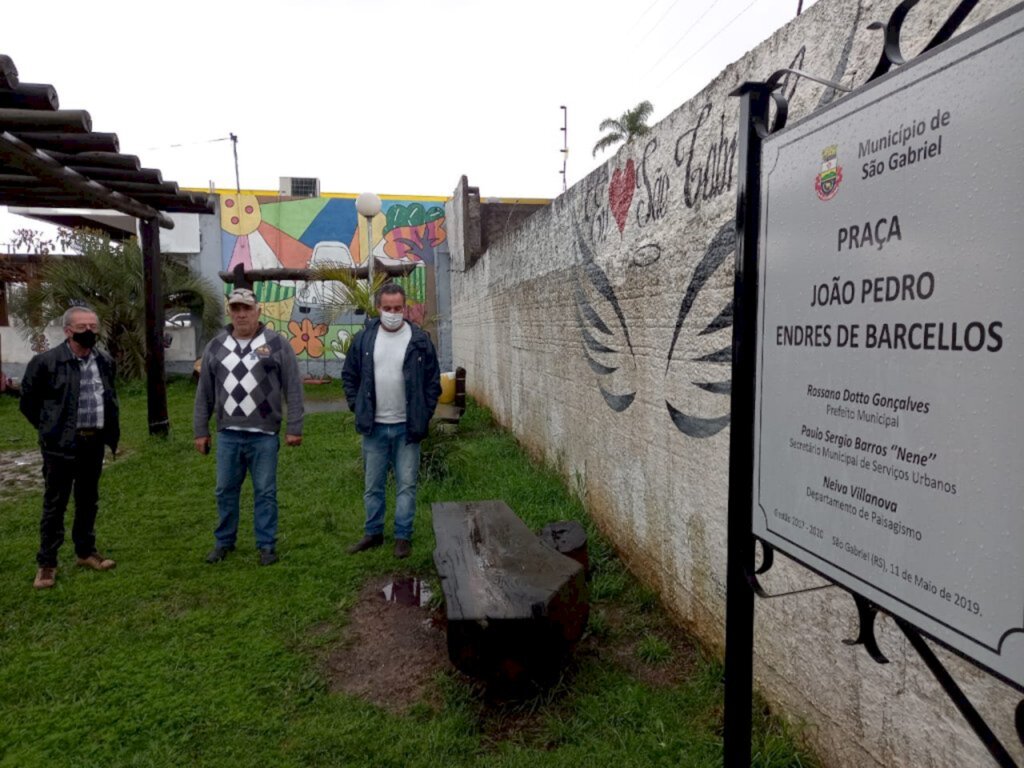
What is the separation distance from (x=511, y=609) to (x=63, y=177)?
17.8ft

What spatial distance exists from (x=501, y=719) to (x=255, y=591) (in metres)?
2.05

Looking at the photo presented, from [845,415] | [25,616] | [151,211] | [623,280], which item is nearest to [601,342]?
[623,280]

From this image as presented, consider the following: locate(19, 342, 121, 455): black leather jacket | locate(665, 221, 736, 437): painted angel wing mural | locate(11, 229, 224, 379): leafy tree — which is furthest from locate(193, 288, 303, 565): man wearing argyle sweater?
locate(11, 229, 224, 379): leafy tree

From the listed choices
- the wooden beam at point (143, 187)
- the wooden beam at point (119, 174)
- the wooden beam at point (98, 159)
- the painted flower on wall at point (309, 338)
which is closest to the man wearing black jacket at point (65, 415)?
the wooden beam at point (98, 159)

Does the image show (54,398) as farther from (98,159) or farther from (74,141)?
(98,159)

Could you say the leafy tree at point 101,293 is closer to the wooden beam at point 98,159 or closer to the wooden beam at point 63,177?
the wooden beam at point 63,177

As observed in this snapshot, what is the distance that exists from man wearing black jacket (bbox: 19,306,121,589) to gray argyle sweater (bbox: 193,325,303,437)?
616 mm

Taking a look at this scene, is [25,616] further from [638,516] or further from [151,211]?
[151,211]

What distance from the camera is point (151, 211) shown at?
8445 mm

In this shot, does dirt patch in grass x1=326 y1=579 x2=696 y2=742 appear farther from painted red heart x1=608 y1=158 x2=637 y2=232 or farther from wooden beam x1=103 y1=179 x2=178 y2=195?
wooden beam x1=103 y1=179 x2=178 y2=195

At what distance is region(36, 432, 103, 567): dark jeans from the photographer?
14.6 ft

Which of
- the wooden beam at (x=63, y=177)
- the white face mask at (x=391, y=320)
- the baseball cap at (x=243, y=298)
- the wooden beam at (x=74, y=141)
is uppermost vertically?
the wooden beam at (x=74, y=141)

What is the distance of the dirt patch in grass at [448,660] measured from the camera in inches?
120

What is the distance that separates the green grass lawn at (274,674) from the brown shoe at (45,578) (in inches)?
2.5
